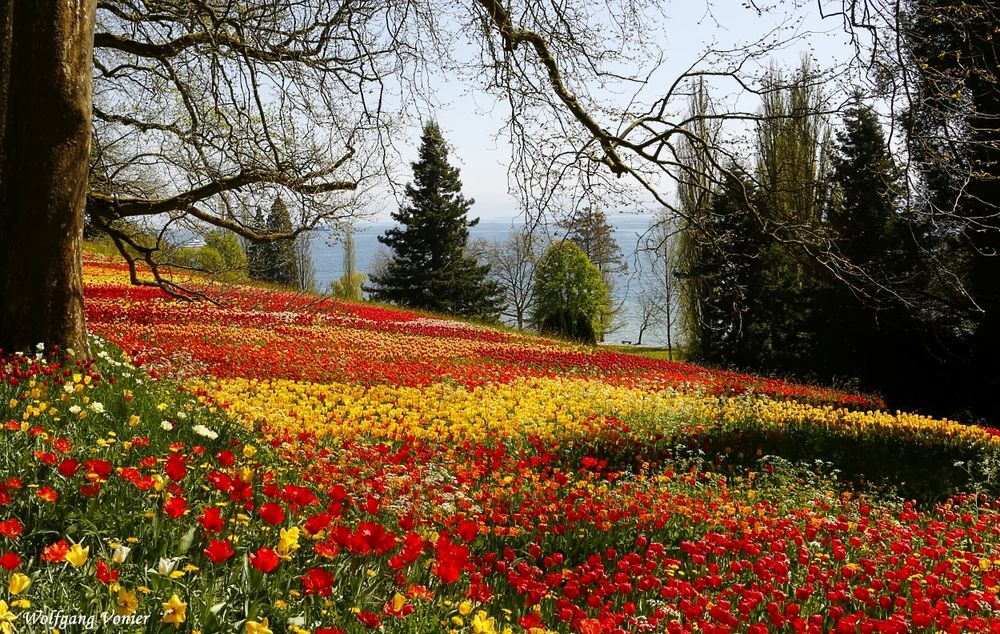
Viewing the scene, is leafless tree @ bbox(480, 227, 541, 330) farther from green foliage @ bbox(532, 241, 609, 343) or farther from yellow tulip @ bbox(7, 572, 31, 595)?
yellow tulip @ bbox(7, 572, 31, 595)

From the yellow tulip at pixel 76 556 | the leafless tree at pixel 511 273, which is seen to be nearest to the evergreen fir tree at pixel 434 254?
the leafless tree at pixel 511 273

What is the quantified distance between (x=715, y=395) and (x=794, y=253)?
6535mm

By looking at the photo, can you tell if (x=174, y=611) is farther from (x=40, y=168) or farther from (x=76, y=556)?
(x=40, y=168)

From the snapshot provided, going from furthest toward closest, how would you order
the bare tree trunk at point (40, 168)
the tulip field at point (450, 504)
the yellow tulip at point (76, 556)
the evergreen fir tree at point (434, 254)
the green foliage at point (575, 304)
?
the evergreen fir tree at point (434, 254) → the green foliage at point (575, 304) → the bare tree trunk at point (40, 168) → the tulip field at point (450, 504) → the yellow tulip at point (76, 556)

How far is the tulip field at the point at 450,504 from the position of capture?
2174 mm

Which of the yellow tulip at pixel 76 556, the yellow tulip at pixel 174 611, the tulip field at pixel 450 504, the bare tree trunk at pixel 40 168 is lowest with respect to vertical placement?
the tulip field at pixel 450 504

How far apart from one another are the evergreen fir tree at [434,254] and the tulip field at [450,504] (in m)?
23.4

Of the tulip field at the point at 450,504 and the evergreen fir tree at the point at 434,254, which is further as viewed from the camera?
the evergreen fir tree at the point at 434,254

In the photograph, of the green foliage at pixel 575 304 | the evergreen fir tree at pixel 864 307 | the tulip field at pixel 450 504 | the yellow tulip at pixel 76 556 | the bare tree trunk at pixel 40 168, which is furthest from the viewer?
the green foliage at pixel 575 304

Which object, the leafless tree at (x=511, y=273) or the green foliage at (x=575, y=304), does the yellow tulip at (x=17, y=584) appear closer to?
the green foliage at (x=575, y=304)

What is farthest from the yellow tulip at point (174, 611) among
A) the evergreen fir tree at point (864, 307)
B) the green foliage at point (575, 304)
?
the green foliage at point (575, 304)

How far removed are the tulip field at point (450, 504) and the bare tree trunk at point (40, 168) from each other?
448mm

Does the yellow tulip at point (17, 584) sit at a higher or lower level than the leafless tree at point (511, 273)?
lower

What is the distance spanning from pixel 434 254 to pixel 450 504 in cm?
3142
